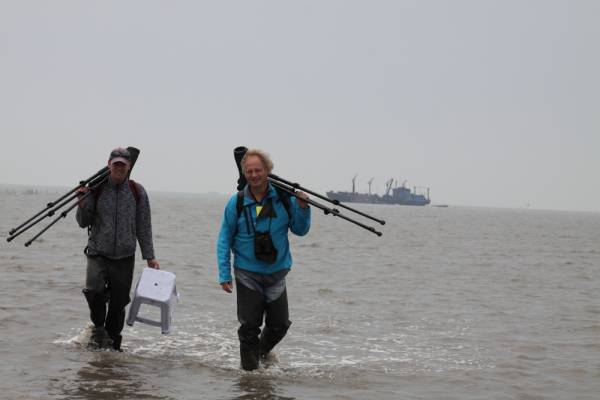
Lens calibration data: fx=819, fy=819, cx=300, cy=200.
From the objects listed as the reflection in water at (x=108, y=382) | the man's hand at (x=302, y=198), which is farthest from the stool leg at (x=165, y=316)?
the man's hand at (x=302, y=198)

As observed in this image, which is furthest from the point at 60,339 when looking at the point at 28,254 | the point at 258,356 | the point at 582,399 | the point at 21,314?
the point at 28,254

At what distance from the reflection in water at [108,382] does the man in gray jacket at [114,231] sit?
1.89 ft

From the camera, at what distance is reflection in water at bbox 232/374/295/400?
668cm

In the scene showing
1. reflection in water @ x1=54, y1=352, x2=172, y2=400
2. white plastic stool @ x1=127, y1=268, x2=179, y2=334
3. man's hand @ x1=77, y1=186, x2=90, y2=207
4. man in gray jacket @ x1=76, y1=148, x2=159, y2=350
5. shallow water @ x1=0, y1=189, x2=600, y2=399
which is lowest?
shallow water @ x1=0, y1=189, x2=600, y2=399

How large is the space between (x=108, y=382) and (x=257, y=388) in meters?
1.24

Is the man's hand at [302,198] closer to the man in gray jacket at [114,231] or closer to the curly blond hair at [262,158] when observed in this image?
the curly blond hair at [262,158]

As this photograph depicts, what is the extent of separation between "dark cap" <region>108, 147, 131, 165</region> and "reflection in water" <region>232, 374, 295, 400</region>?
2.21 meters

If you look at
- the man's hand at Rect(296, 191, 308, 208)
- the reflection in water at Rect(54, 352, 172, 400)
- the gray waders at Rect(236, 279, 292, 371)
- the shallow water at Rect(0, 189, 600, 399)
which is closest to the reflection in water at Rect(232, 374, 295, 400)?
the shallow water at Rect(0, 189, 600, 399)

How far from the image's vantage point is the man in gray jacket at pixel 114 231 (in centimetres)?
738

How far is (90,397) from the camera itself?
20.5 ft

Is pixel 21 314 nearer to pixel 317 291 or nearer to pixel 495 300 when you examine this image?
pixel 317 291

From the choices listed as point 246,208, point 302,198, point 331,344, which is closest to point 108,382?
point 246,208

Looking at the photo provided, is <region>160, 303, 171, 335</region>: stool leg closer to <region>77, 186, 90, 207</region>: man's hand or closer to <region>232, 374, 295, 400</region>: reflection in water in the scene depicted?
<region>232, 374, 295, 400</region>: reflection in water

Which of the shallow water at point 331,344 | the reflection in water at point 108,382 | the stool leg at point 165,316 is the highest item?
the stool leg at point 165,316
